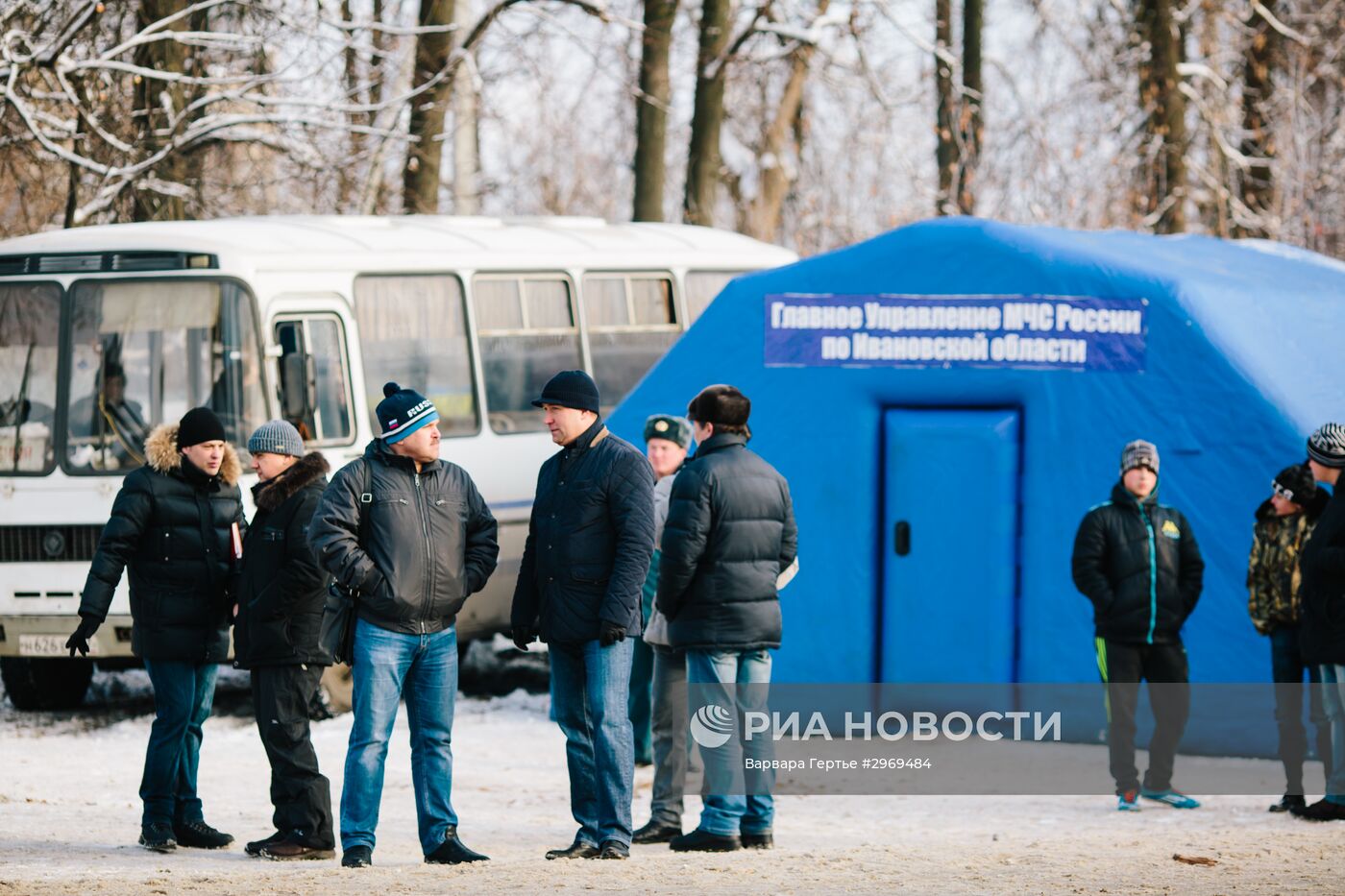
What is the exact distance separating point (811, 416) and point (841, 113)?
67.7ft

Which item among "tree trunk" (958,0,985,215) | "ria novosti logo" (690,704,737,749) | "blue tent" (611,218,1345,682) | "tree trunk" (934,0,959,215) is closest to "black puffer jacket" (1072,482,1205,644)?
"blue tent" (611,218,1345,682)

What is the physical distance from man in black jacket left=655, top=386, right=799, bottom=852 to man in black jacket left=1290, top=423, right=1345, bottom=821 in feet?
7.86

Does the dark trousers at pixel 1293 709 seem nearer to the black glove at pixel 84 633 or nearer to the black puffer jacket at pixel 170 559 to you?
the black puffer jacket at pixel 170 559

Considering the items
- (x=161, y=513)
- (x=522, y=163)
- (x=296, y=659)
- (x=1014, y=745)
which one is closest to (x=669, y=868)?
(x=296, y=659)

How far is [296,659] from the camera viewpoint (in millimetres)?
8055

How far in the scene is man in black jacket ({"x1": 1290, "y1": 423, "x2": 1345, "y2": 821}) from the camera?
8.91m

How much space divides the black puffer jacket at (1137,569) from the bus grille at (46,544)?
580cm

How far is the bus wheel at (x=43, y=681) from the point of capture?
13.1 metres

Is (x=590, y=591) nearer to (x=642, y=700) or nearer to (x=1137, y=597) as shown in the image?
(x=1137, y=597)

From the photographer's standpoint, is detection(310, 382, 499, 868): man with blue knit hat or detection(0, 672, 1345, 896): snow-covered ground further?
detection(310, 382, 499, 868): man with blue knit hat

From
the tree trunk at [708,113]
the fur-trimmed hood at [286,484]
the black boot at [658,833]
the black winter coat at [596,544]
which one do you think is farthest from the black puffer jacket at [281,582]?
the tree trunk at [708,113]

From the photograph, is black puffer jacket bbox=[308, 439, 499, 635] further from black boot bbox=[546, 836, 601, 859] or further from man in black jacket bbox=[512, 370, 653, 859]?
black boot bbox=[546, 836, 601, 859]

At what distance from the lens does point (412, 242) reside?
13.9m

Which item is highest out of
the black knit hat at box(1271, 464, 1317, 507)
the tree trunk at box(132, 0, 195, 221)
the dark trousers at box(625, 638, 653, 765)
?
the tree trunk at box(132, 0, 195, 221)
